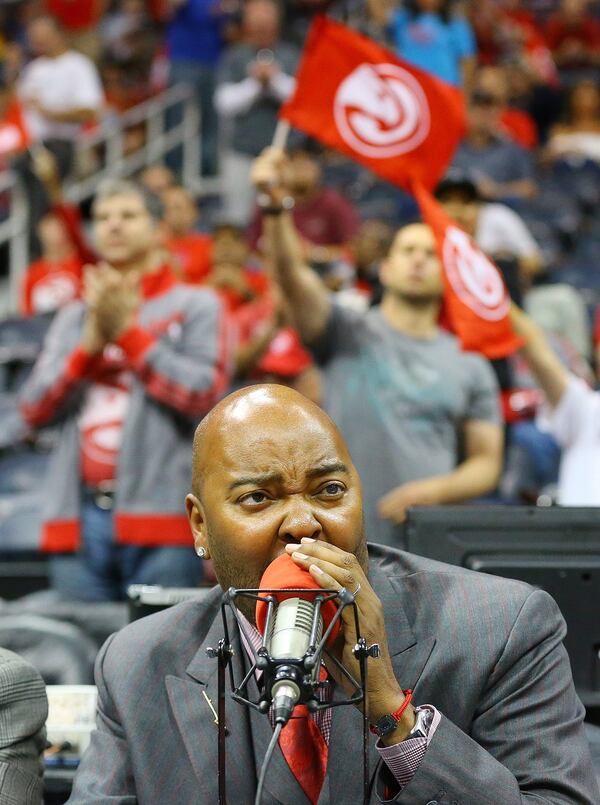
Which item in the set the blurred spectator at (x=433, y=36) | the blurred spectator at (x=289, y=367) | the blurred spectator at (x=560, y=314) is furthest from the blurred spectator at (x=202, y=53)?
the blurred spectator at (x=289, y=367)

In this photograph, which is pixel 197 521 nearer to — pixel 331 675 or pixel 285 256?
pixel 331 675

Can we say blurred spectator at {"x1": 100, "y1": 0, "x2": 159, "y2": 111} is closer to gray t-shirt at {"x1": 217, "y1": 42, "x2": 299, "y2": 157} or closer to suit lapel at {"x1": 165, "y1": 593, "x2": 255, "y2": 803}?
gray t-shirt at {"x1": 217, "y1": 42, "x2": 299, "y2": 157}

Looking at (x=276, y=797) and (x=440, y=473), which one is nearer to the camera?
(x=276, y=797)

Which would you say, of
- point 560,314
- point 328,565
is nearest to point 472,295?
point 328,565

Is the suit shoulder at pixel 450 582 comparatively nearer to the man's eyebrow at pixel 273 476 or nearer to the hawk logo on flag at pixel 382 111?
the man's eyebrow at pixel 273 476

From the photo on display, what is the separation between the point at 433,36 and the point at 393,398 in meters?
5.87

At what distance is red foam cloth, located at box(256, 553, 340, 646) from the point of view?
1680 mm

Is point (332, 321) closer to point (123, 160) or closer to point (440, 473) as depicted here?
point (440, 473)

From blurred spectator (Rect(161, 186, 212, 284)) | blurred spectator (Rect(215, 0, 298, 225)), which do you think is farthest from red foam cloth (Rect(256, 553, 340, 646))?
blurred spectator (Rect(215, 0, 298, 225))

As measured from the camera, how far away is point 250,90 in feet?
→ 27.1

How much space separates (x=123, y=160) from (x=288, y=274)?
5.76 m

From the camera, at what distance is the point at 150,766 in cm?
207

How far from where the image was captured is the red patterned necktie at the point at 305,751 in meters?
2.01

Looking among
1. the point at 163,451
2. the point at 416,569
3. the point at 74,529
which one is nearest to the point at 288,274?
the point at 163,451
